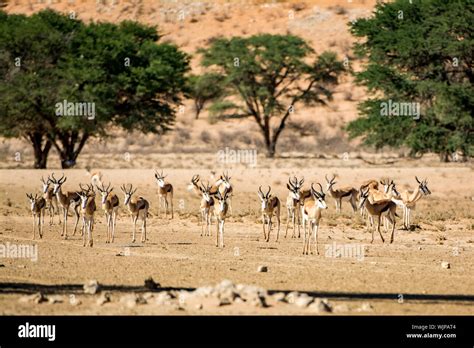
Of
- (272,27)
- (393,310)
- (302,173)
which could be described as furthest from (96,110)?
(272,27)

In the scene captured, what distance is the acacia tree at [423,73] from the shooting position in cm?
4043

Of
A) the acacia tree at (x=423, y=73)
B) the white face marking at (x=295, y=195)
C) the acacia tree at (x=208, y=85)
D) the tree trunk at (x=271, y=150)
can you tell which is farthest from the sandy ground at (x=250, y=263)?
the acacia tree at (x=208, y=85)

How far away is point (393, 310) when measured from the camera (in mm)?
13859

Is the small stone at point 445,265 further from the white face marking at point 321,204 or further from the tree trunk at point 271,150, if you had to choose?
the tree trunk at point 271,150

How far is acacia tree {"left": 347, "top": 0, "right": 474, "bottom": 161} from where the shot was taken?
133 feet

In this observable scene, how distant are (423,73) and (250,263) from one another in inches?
1006

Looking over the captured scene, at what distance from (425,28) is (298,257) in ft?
78.6

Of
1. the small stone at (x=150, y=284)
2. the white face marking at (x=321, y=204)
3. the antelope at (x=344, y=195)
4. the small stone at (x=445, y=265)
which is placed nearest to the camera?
the small stone at (x=150, y=284)

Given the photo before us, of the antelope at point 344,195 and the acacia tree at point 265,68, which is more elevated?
the acacia tree at point 265,68

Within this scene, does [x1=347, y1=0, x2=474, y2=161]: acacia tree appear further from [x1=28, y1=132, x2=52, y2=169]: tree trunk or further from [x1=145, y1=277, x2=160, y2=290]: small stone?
[x1=145, y1=277, x2=160, y2=290]: small stone

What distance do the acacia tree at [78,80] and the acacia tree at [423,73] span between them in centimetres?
1188

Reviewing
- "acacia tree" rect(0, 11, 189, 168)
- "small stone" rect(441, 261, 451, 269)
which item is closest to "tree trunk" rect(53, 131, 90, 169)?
"acacia tree" rect(0, 11, 189, 168)
